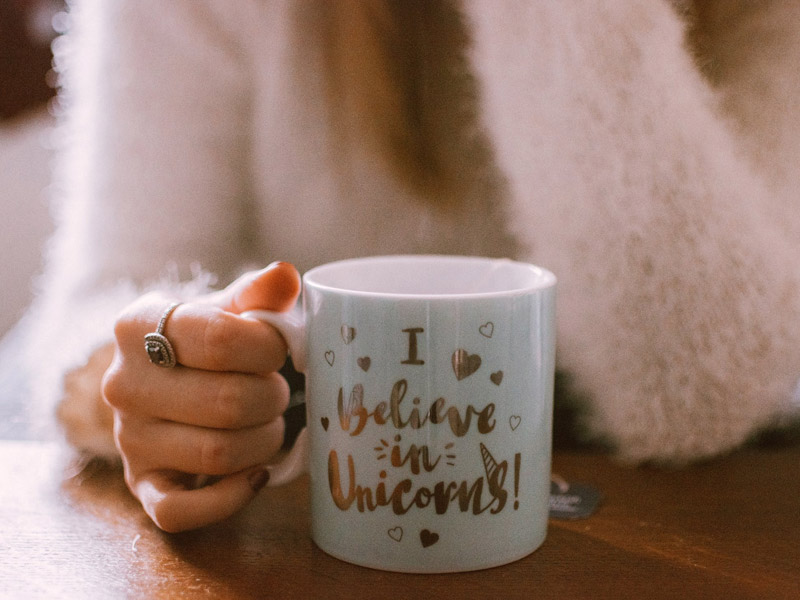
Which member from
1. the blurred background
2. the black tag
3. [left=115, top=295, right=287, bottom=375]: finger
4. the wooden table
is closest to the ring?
[left=115, top=295, right=287, bottom=375]: finger

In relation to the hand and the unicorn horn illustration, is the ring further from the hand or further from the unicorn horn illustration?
the unicorn horn illustration

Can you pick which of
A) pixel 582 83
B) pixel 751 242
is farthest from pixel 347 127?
pixel 751 242

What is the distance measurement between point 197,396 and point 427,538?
17 cm

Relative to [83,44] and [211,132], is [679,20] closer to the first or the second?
[211,132]

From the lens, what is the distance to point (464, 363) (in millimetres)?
440

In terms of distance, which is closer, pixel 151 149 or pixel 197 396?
pixel 197 396

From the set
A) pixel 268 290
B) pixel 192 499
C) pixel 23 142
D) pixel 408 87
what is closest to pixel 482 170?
pixel 408 87

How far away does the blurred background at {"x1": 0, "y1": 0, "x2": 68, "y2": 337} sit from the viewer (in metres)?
1.42

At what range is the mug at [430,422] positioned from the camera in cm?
44

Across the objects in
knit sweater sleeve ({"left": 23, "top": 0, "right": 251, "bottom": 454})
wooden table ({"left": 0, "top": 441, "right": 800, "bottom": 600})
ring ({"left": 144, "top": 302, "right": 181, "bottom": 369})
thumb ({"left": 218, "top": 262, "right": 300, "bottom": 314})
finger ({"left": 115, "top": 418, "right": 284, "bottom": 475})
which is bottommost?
wooden table ({"left": 0, "top": 441, "right": 800, "bottom": 600})

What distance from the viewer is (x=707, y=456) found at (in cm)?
65

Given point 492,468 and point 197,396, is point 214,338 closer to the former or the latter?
point 197,396

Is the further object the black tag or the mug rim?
the black tag

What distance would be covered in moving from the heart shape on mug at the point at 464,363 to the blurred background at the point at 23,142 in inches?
47.2
